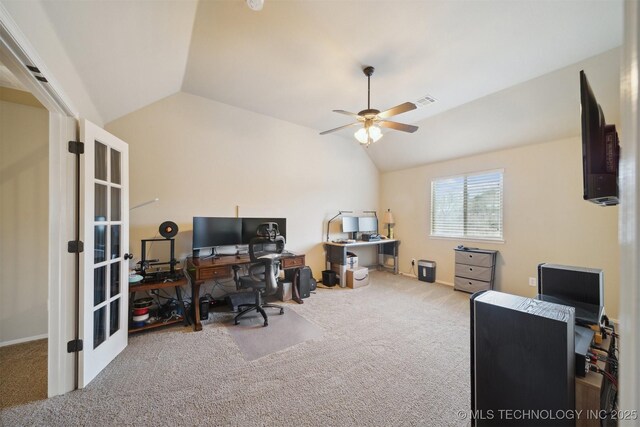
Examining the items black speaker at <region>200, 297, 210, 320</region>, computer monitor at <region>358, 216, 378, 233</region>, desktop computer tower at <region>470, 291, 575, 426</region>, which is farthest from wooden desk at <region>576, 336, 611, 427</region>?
computer monitor at <region>358, 216, 378, 233</region>

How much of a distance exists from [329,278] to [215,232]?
2.13 metres

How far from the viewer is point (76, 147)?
187cm

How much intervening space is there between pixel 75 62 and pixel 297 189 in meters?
3.09

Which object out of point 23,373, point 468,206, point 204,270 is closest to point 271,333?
point 204,270

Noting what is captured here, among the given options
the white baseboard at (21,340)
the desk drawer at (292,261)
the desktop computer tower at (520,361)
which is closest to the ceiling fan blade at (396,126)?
the desktop computer tower at (520,361)

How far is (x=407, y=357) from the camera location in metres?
2.27

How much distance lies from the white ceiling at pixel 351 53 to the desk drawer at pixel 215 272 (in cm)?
202

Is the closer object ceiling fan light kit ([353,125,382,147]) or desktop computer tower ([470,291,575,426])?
desktop computer tower ([470,291,575,426])

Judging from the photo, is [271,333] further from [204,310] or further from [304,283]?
[304,283]

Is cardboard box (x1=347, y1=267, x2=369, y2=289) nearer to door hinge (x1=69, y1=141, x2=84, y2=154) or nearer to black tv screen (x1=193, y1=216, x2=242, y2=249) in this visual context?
black tv screen (x1=193, y1=216, x2=242, y2=249)

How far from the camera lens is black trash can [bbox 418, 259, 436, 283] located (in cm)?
471

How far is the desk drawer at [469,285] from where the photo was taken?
392 cm

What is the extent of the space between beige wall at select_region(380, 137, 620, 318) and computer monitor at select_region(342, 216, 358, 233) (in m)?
1.60

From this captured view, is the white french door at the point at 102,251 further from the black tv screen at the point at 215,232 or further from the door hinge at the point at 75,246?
the black tv screen at the point at 215,232
